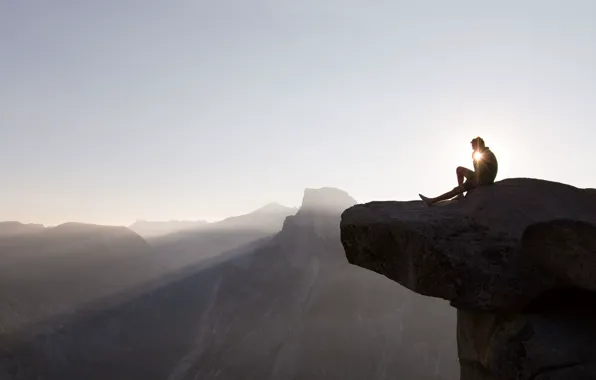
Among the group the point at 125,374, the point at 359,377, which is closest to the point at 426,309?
the point at 359,377

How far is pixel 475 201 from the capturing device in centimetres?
1180

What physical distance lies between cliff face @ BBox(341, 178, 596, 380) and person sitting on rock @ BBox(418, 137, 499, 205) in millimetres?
1089

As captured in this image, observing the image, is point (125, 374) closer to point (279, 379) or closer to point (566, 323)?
point (279, 379)

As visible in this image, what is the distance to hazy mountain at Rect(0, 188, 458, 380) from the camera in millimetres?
81500

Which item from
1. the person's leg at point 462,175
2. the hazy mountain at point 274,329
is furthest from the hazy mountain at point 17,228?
the person's leg at point 462,175

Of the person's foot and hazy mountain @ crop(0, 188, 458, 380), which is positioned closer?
the person's foot

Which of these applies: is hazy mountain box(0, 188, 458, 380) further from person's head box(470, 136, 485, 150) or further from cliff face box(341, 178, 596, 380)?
cliff face box(341, 178, 596, 380)

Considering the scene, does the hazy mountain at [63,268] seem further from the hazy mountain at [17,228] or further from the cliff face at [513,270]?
the cliff face at [513,270]

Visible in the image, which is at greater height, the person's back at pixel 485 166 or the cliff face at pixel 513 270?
the person's back at pixel 485 166

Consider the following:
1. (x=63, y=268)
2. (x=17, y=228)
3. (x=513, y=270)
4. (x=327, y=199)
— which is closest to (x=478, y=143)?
(x=513, y=270)

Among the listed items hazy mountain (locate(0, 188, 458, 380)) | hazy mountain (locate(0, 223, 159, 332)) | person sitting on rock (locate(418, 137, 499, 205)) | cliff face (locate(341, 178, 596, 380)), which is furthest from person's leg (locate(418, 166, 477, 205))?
hazy mountain (locate(0, 223, 159, 332))

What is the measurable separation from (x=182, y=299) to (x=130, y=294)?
13.1 metres

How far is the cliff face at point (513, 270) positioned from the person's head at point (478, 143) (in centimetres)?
150

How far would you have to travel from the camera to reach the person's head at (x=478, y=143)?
12387 millimetres
